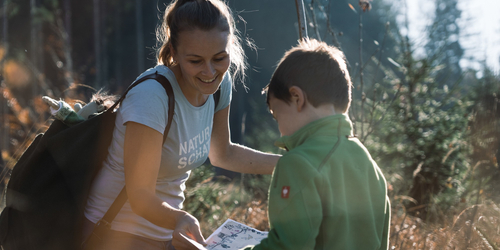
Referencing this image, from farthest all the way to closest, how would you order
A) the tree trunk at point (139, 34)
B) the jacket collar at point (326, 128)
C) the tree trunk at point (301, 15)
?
the tree trunk at point (139, 34) < the tree trunk at point (301, 15) < the jacket collar at point (326, 128)

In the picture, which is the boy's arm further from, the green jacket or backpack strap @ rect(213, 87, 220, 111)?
backpack strap @ rect(213, 87, 220, 111)

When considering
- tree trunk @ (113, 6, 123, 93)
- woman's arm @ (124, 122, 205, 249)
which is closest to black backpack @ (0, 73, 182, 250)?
woman's arm @ (124, 122, 205, 249)

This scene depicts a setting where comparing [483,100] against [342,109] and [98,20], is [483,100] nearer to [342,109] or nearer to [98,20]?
[342,109]

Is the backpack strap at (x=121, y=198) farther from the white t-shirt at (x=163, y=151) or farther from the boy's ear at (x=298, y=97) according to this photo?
the boy's ear at (x=298, y=97)

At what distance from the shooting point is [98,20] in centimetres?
1916

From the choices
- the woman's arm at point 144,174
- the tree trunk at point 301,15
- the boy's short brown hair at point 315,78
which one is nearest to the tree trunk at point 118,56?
the tree trunk at point 301,15

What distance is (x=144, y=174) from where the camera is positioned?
1.64 m

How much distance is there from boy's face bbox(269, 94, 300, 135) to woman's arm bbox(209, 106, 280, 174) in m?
0.77

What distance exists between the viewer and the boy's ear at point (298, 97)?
140cm

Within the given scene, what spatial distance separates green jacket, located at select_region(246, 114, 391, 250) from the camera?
1.18 meters

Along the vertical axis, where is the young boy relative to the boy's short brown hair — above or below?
below

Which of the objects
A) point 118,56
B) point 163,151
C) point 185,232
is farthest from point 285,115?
point 118,56

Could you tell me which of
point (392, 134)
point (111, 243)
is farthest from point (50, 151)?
point (392, 134)

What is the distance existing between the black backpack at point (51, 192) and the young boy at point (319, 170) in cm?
71
